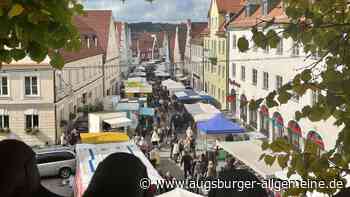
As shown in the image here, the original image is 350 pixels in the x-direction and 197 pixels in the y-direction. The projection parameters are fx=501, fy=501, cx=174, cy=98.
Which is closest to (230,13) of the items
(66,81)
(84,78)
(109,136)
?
(84,78)

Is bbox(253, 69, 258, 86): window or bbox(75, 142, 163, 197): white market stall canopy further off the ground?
bbox(253, 69, 258, 86): window

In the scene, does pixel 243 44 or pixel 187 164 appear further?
pixel 187 164

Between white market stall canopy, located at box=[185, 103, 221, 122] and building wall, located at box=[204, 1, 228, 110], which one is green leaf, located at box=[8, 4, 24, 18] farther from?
building wall, located at box=[204, 1, 228, 110]

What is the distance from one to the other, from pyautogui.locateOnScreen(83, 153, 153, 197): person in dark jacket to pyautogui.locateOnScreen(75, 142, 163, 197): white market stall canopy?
831cm

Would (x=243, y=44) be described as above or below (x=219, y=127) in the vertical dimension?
above

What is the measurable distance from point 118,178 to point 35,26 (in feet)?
2.37

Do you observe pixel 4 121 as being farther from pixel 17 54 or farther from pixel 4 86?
pixel 17 54

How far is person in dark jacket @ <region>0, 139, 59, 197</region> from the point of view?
2.11m

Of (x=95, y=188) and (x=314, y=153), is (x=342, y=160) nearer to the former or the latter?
(x=314, y=153)

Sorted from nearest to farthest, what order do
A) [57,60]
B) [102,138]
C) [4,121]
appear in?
[57,60]
[102,138]
[4,121]

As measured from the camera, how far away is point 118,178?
6.65 feet

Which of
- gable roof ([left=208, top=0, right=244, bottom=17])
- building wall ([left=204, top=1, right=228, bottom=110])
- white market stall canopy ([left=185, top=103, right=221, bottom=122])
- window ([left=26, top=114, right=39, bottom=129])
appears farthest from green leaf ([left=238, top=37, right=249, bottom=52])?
gable roof ([left=208, top=0, right=244, bottom=17])

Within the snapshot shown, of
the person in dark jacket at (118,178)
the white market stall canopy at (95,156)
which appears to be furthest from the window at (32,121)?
the person in dark jacket at (118,178)

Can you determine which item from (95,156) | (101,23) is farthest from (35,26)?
(101,23)
